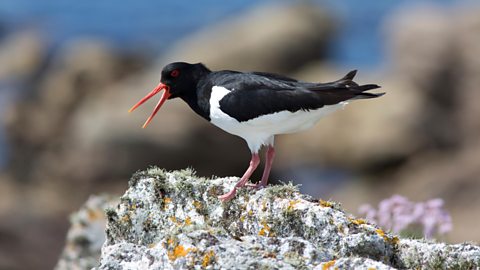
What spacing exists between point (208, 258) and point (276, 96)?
10.7 ft

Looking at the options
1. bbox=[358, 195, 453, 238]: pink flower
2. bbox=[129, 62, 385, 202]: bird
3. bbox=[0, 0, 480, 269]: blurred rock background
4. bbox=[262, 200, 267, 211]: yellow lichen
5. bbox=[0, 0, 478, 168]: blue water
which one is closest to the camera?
bbox=[262, 200, 267, 211]: yellow lichen

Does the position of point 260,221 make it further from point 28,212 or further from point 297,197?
point 28,212

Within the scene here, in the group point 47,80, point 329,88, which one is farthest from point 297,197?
point 47,80

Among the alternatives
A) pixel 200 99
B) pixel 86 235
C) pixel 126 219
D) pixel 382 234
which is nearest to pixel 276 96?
pixel 200 99

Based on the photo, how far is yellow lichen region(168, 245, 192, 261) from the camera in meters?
5.30

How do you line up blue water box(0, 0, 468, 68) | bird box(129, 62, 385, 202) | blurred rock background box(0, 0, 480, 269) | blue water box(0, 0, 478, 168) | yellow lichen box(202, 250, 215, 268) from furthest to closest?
blue water box(0, 0, 468, 68) < blue water box(0, 0, 478, 168) < blurred rock background box(0, 0, 480, 269) < bird box(129, 62, 385, 202) < yellow lichen box(202, 250, 215, 268)

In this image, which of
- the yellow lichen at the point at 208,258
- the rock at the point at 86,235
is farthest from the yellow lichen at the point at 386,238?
the rock at the point at 86,235

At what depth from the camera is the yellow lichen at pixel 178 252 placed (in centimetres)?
530

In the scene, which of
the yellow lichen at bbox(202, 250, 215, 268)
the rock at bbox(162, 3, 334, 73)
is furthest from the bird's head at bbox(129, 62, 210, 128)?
the rock at bbox(162, 3, 334, 73)

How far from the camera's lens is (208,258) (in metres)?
5.22

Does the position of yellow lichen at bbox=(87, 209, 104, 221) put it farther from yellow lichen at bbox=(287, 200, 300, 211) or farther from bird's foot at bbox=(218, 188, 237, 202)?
yellow lichen at bbox=(287, 200, 300, 211)

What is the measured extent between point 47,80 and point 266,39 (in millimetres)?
7354

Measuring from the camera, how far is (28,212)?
2031 cm

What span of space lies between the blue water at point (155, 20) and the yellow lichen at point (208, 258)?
31.2m
